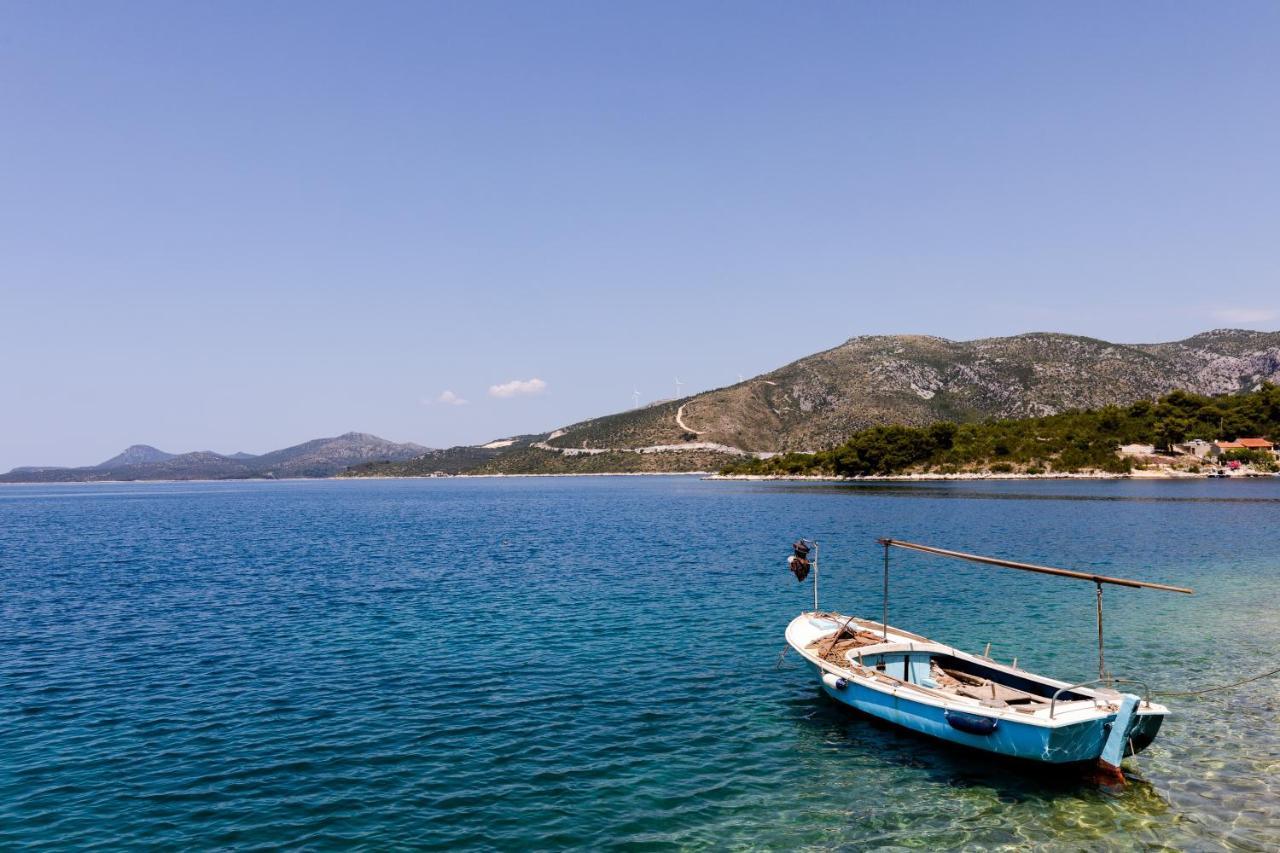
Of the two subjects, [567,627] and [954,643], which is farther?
[567,627]

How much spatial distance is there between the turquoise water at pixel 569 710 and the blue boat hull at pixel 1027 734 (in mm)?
742

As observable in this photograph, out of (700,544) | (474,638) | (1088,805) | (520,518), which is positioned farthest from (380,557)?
(1088,805)

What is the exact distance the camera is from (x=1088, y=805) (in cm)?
1794

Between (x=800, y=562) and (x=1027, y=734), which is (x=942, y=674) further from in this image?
(x=800, y=562)

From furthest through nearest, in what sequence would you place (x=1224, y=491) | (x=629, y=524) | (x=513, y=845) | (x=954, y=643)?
1. (x=1224, y=491)
2. (x=629, y=524)
3. (x=954, y=643)
4. (x=513, y=845)

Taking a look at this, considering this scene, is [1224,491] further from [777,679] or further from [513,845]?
[513,845]

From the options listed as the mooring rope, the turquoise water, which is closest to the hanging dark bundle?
the turquoise water

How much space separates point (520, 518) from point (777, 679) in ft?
299

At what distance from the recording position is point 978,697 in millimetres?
22828

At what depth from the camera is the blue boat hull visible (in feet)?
61.7

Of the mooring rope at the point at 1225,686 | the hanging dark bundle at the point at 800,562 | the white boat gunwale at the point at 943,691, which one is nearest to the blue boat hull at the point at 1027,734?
the white boat gunwale at the point at 943,691

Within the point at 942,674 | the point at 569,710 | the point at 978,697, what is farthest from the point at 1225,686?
the point at 569,710

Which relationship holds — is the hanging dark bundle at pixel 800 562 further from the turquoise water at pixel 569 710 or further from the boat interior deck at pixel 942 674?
the boat interior deck at pixel 942 674

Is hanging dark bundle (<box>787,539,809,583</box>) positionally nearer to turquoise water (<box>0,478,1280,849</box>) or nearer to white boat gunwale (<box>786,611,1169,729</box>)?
white boat gunwale (<box>786,611,1169,729</box>)
